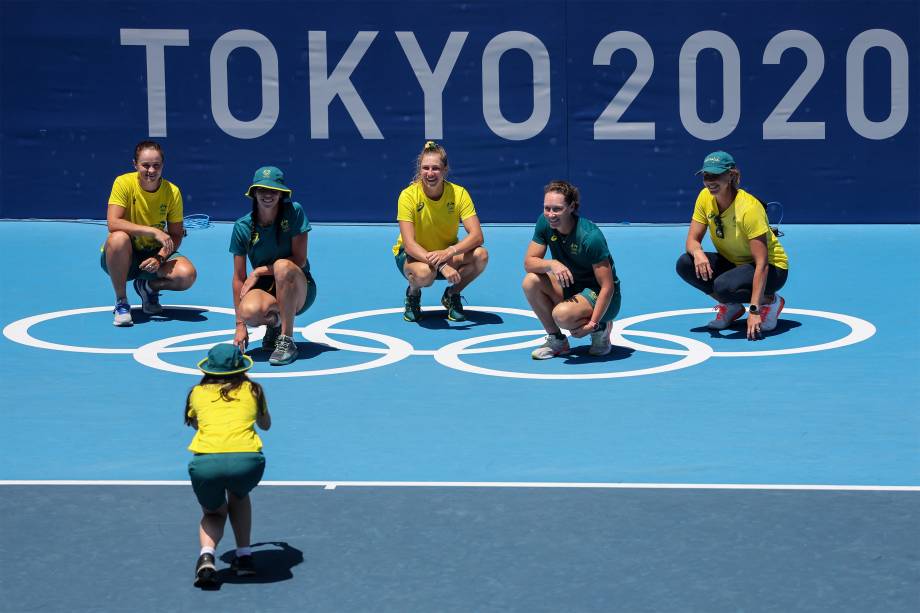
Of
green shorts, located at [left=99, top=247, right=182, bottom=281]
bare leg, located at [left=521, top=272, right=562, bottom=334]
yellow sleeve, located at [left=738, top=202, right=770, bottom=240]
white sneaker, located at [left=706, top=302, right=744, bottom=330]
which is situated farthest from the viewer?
green shorts, located at [left=99, top=247, right=182, bottom=281]

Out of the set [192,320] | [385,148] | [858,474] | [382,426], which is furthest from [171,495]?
[385,148]

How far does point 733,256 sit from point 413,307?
8.34 ft

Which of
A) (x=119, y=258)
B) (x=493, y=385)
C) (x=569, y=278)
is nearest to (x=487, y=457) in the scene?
(x=493, y=385)

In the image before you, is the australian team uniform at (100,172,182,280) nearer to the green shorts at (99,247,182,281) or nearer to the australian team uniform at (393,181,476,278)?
the green shorts at (99,247,182,281)

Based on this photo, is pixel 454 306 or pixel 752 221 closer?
pixel 752 221

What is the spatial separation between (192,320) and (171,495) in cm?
486

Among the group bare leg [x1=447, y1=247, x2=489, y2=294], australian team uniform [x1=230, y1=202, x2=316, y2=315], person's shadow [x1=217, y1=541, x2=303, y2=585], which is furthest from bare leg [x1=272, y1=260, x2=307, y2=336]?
person's shadow [x1=217, y1=541, x2=303, y2=585]

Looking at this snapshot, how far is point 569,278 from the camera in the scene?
10234 millimetres

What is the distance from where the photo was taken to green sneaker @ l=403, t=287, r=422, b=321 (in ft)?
39.0

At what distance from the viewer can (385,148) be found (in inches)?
642

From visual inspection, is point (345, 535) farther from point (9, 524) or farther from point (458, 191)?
point (458, 191)

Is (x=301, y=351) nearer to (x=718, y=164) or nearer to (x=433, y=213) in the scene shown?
(x=433, y=213)

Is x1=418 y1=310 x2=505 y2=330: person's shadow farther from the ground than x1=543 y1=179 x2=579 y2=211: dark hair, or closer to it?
closer to it

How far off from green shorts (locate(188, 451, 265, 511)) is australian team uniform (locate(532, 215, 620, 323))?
4.49 meters
